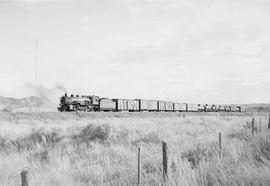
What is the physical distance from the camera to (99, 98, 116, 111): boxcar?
172 feet

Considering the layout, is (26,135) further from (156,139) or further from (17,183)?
(17,183)

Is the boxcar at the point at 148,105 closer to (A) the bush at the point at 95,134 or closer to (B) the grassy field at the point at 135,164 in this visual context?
(A) the bush at the point at 95,134

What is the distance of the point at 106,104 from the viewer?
2116 inches

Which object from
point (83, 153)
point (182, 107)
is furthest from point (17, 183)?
point (182, 107)

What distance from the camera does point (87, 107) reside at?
4966cm

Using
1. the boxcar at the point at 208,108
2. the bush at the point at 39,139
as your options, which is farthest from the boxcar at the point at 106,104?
the bush at the point at 39,139

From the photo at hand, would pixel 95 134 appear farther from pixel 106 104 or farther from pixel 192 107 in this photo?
pixel 192 107

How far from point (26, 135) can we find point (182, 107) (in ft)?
180

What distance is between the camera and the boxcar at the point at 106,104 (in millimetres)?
52344

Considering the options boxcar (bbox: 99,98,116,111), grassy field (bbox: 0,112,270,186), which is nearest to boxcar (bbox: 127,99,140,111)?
boxcar (bbox: 99,98,116,111)

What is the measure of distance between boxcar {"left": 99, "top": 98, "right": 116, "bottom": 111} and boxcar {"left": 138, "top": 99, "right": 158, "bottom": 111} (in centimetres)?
622

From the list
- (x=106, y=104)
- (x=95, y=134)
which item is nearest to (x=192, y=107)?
(x=106, y=104)

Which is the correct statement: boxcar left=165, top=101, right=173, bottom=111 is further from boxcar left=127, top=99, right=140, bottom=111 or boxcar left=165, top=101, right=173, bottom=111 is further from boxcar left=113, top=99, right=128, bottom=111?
boxcar left=113, top=99, right=128, bottom=111

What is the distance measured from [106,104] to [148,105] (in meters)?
10.7
